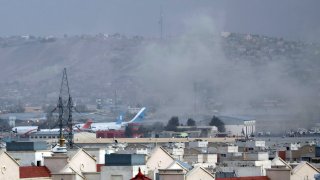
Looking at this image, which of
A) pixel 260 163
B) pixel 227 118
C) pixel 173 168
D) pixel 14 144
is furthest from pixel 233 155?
pixel 227 118

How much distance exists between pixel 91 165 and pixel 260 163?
8.17 metres

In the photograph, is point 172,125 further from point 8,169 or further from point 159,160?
point 8,169

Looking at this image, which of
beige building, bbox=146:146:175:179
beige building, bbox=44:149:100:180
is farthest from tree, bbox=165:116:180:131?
beige building, bbox=44:149:100:180

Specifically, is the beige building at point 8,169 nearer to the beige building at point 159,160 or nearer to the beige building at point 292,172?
the beige building at point 159,160

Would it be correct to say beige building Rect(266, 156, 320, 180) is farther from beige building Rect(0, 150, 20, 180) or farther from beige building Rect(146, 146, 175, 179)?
beige building Rect(0, 150, 20, 180)

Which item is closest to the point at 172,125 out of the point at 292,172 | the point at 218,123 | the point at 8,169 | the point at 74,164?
the point at 218,123

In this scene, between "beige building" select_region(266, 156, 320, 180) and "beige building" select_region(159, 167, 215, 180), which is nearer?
"beige building" select_region(159, 167, 215, 180)

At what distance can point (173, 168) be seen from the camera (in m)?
35.3

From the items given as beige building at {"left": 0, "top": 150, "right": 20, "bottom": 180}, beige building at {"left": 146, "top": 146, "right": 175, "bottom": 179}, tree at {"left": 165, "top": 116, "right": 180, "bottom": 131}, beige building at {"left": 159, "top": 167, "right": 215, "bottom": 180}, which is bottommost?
beige building at {"left": 159, "top": 167, "right": 215, "bottom": 180}

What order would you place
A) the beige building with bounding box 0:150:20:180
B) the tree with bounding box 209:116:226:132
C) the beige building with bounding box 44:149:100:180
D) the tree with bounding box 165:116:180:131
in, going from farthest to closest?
the tree with bounding box 209:116:226:132 < the tree with bounding box 165:116:180:131 < the beige building with bounding box 44:149:100:180 < the beige building with bounding box 0:150:20:180

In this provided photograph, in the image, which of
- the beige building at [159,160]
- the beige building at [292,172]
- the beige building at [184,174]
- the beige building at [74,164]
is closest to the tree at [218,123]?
the beige building at [159,160]

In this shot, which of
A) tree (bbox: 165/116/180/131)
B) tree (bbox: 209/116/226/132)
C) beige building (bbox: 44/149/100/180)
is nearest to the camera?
beige building (bbox: 44/149/100/180)

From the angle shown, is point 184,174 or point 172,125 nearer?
point 184,174

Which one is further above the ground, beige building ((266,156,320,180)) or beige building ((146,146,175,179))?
beige building ((146,146,175,179))
